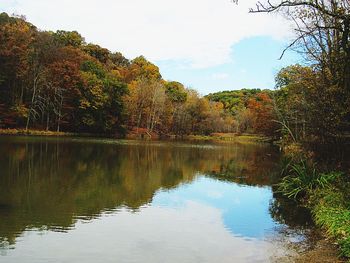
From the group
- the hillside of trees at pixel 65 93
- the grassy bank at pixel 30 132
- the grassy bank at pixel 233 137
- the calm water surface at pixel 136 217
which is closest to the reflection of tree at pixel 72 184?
the calm water surface at pixel 136 217

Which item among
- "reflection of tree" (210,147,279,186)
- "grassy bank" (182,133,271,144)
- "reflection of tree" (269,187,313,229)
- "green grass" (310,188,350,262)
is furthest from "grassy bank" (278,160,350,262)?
"grassy bank" (182,133,271,144)

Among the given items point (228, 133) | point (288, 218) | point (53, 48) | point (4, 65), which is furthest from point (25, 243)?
point (228, 133)

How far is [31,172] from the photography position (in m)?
20.2

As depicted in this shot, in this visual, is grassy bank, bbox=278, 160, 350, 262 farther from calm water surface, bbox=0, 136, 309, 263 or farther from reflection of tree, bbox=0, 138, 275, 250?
reflection of tree, bbox=0, 138, 275, 250

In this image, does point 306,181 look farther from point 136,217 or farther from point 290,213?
point 136,217

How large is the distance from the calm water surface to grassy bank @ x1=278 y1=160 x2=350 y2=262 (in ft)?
2.16

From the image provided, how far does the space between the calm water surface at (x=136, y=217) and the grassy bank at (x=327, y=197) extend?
26.0 inches

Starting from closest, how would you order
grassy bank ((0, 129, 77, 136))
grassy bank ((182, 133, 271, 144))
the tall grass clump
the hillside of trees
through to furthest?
the tall grass clump < grassy bank ((0, 129, 77, 136)) < the hillside of trees < grassy bank ((182, 133, 271, 144))

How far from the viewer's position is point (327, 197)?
1251cm

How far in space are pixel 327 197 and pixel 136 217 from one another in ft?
20.1

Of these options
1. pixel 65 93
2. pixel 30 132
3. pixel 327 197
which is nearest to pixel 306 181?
pixel 327 197

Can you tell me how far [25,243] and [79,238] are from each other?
1.32 m

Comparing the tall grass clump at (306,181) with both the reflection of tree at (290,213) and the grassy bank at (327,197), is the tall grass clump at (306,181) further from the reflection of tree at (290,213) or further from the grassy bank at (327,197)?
the reflection of tree at (290,213)

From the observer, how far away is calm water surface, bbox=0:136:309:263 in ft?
30.2
